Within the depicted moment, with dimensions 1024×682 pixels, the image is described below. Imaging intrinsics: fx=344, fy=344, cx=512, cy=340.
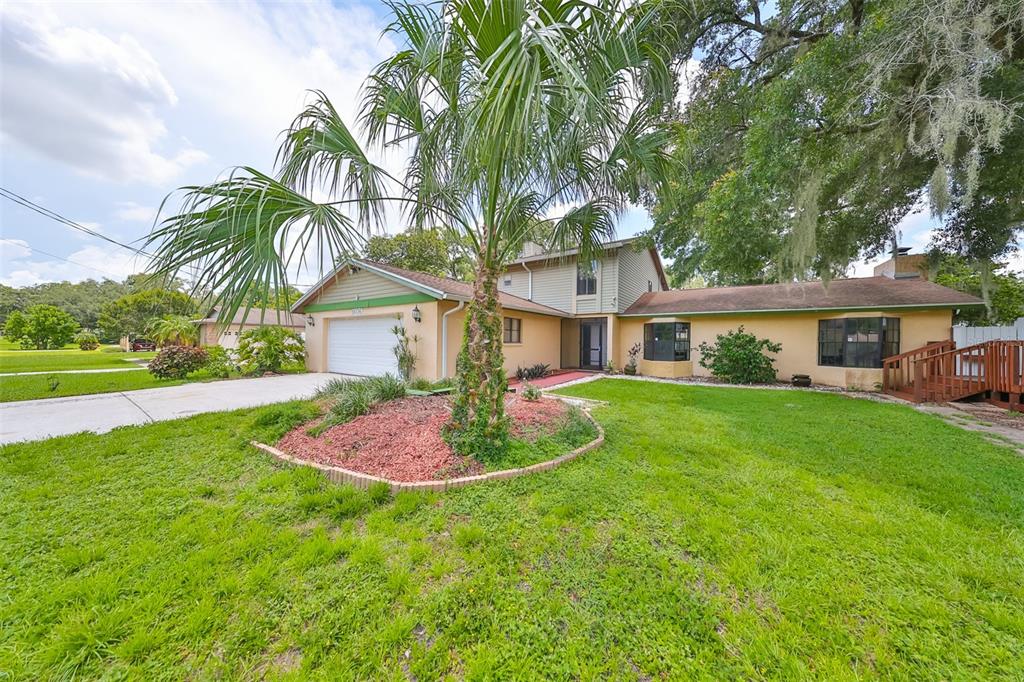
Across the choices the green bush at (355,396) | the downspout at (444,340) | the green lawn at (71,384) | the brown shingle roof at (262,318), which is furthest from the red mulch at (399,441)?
the green lawn at (71,384)

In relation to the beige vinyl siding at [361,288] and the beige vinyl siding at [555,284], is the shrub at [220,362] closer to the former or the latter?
the beige vinyl siding at [361,288]

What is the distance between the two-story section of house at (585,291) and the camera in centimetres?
1223

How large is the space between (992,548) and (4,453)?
902 cm

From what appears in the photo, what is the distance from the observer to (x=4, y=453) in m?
3.81

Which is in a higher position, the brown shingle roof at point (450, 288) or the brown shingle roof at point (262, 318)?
the brown shingle roof at point (450, 288)

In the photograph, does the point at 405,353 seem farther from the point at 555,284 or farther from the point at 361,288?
the point at 555,284

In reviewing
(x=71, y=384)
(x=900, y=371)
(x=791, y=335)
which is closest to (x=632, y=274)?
(x=791, y=335)

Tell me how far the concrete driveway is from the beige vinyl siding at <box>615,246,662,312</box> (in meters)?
10.3

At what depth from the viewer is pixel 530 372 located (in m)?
11.2

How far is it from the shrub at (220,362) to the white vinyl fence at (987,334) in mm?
19684

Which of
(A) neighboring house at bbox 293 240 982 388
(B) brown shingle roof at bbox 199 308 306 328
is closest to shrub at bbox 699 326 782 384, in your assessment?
(A) neighboring house at bbox 293 240 982 388

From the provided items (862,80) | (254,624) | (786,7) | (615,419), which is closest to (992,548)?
(615,419)

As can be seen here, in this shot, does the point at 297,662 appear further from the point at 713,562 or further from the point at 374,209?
the point at 374,209

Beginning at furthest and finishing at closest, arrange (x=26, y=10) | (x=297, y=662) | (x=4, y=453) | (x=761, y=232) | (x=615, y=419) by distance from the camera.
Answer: (x=761, y=232), (x=615, y=419), (x=26, y=10), (x=4, y=453), (x=297, y=662)
